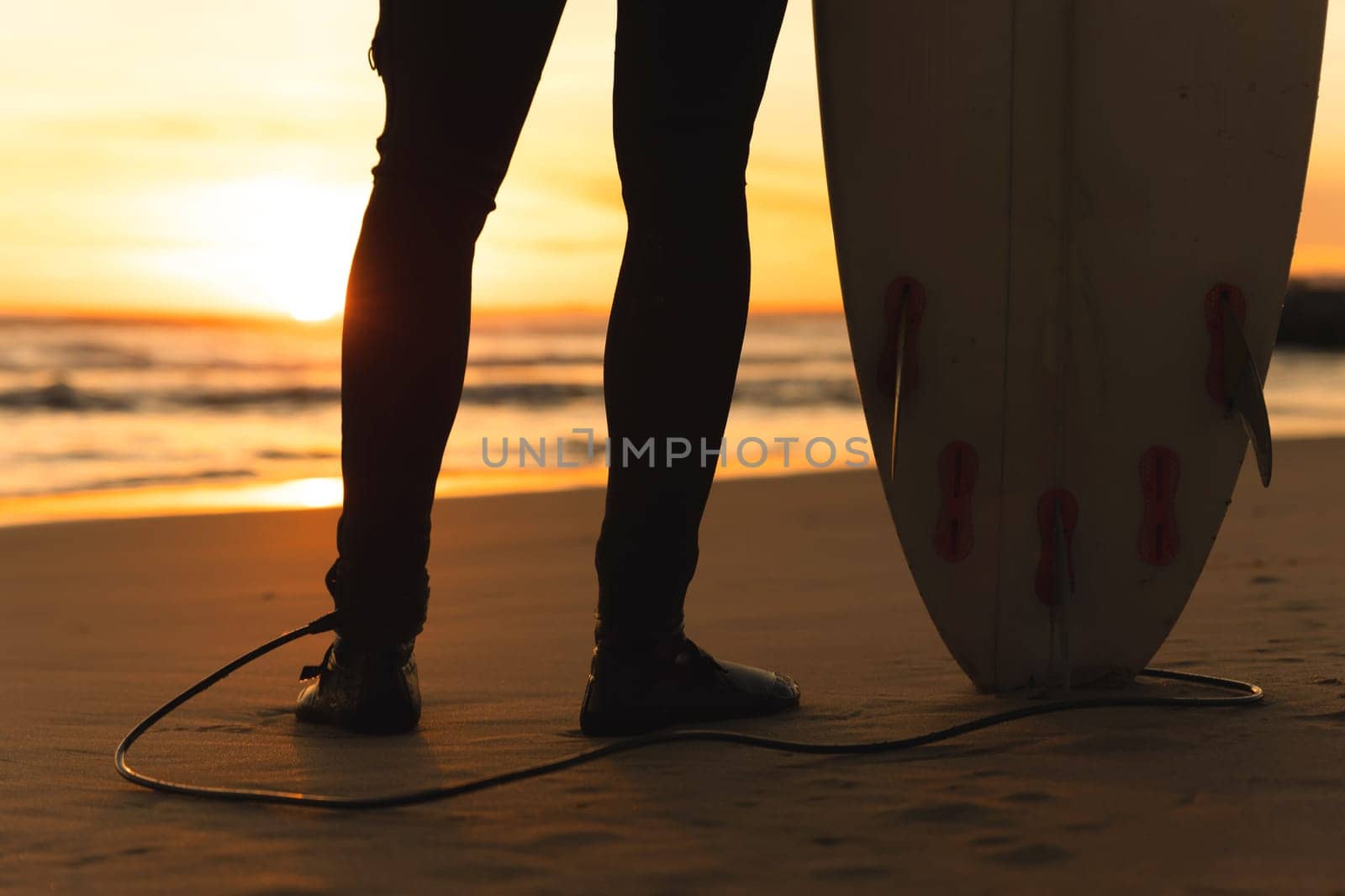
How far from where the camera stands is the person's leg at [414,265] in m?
1.47

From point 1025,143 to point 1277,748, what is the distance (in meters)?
0.78

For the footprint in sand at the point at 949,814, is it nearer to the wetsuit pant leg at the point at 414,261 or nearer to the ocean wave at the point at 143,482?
the wetsuit pant leg at the point at 414,261

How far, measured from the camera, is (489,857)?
1.12 m

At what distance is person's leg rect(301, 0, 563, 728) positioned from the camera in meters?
1.47

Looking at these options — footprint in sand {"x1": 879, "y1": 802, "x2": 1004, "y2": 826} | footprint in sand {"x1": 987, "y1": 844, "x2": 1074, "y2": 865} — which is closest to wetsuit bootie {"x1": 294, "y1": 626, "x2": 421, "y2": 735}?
footprint in sand {"x1": 879, "y1": 802, "x2": 1004, "y2": 826}

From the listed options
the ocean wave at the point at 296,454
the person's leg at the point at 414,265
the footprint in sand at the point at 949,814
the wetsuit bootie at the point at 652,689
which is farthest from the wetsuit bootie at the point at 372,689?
the ocean wave at the point at 296,454

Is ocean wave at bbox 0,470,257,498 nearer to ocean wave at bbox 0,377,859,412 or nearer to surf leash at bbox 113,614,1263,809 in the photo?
ocean wave at bbox 0,377,859,412

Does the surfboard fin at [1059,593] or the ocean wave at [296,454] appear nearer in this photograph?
the surfboard fin at [1059,593]

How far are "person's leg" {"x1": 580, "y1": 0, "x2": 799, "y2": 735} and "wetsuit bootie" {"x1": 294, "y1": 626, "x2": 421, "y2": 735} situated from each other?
0.66ft

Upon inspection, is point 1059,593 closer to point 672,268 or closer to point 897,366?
point 897,366

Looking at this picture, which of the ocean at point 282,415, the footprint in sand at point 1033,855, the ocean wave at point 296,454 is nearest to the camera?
the footprint in sand at point 1033,855

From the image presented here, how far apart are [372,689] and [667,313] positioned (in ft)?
1.73

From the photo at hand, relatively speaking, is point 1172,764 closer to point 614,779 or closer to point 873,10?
point 614,779

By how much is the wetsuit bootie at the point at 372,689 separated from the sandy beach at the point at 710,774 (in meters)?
0.03
